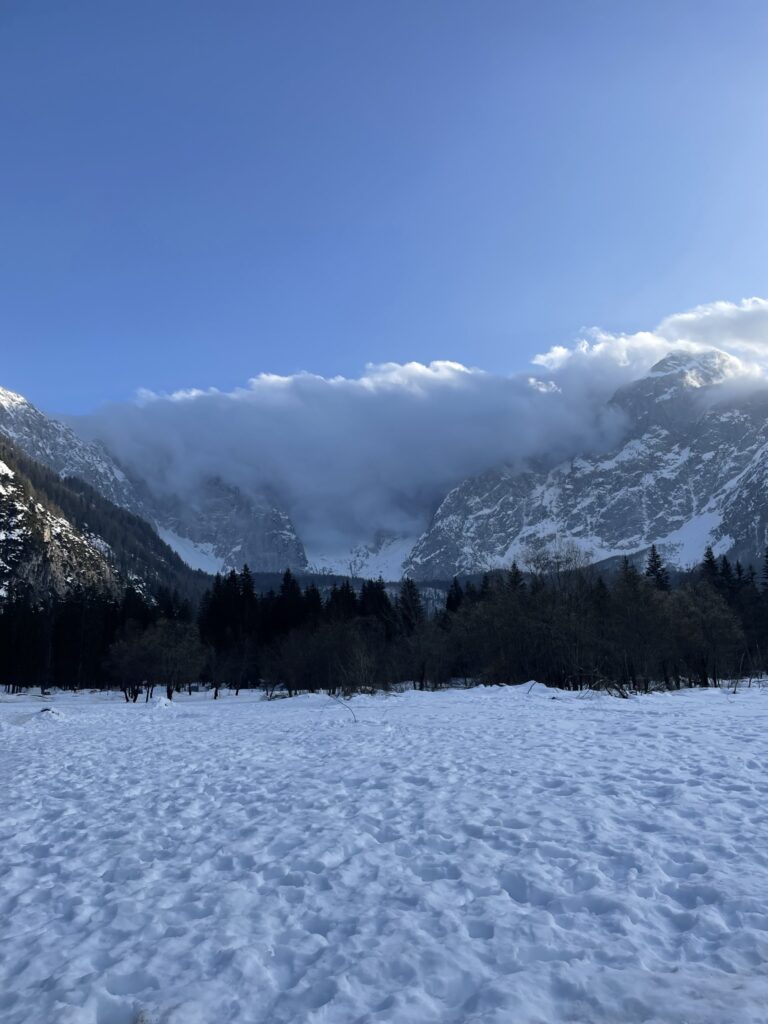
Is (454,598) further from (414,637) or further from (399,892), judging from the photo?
(399,892)

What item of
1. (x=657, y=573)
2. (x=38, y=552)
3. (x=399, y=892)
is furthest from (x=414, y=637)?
(x=38, y=552)

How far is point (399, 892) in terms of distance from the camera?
21.8 ft

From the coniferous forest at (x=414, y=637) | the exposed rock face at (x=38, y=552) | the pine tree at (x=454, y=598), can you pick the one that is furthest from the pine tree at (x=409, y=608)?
the exposed rock face at (x=38, y=552)

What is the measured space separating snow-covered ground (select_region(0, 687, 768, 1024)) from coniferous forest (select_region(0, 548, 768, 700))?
89.4 feet

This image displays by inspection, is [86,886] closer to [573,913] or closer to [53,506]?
[573,913]

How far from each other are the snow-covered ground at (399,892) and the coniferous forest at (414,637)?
1073 inches

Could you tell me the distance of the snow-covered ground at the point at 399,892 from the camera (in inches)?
188

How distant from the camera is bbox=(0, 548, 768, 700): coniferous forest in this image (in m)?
53.7

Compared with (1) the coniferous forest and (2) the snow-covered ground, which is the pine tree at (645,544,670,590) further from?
(2) the snow-covered ground

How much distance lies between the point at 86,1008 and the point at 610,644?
52565mm

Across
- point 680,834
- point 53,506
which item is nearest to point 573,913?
Answer: point 680,834

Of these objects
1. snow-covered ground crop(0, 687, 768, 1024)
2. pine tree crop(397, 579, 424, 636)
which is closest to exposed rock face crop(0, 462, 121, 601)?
pine tree crop(397, 579, 424, 636)

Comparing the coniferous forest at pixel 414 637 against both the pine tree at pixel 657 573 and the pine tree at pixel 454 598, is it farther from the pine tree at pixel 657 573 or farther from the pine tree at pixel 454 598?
the pine tree at pixel 657 573

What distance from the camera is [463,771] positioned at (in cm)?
1217
